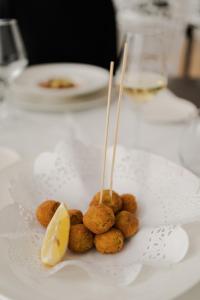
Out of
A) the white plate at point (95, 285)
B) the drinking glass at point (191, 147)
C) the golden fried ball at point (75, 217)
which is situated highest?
the white plate at point (95, 285)

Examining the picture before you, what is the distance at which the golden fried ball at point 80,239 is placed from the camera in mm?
487

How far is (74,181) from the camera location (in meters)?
0.63

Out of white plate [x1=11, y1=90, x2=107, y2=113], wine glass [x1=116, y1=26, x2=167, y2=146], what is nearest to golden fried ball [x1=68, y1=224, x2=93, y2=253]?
wine glass [x1=116, y1=26, x2=167, y2=146]

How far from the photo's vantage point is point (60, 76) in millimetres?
1180

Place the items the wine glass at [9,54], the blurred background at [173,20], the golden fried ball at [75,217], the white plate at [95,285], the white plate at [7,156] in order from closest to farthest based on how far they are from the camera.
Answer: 1. the white plate at [95,285]
2. the golden fried ball at [75,217]
3. the white plate at [7,156]
4. the wine glass at [9,54]
5. the blurred background at [173,20]

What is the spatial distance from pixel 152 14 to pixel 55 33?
1601mm

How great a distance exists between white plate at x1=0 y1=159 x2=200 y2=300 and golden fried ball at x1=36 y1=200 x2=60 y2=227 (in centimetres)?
8

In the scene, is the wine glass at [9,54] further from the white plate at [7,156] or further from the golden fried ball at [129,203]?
the golden fried ball at [129,203]

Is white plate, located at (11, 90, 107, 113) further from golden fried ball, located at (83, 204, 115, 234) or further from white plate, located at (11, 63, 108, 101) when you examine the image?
golden fried ball, located at (83, 204, 115, 234)

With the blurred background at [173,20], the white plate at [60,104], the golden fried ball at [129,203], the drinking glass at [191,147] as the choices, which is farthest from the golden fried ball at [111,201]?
the blurred background at [173,20]

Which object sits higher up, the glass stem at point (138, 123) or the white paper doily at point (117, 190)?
the white paper doily at point (117, 190)

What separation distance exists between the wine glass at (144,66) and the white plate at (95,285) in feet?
1.46

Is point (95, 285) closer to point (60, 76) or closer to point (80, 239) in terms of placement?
point (80, 239)

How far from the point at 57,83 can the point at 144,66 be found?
0.97ft
